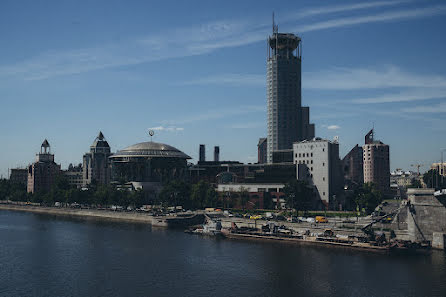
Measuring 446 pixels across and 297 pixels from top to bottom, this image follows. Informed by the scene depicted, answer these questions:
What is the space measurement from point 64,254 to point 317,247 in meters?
68.4

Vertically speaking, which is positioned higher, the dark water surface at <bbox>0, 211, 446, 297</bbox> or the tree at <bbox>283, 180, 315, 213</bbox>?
the tree at <bbox>283, 180, 315, 213</bbox>

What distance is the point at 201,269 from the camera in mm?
96875

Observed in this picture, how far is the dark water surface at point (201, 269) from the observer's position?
267 feet

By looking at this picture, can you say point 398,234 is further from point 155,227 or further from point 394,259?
point 155,227

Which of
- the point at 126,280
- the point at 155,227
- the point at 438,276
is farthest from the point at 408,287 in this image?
the point at 155,227

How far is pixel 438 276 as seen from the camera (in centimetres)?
8931

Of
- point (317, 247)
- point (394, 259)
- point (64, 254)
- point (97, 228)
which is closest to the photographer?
point (394, 259)

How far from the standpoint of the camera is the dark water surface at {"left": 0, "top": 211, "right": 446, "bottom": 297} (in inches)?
3206

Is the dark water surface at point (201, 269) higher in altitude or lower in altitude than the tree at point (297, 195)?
lower

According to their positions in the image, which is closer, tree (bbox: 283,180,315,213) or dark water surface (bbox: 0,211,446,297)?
Answer: dark water surface (bbox: 0,211,446,297)

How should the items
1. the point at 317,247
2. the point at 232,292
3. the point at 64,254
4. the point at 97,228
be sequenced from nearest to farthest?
1. the point at 232,292
2. the point at 64,254
3. the point at 317,247
4. the point at 97,228

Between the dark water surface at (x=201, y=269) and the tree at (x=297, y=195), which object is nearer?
the dark water surface at (x=201, y=269)

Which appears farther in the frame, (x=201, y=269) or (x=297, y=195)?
(x=297, y=195)

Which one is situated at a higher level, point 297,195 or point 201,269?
point 297,195
